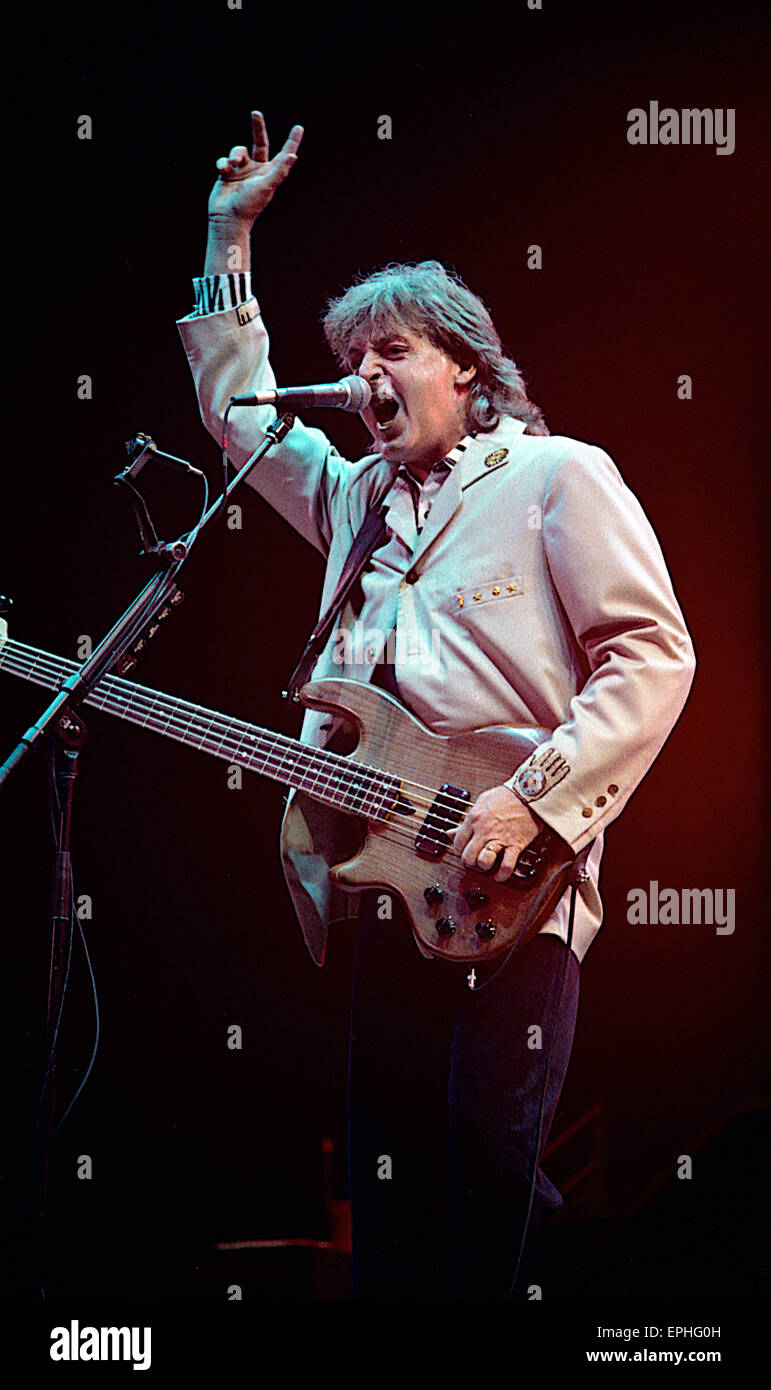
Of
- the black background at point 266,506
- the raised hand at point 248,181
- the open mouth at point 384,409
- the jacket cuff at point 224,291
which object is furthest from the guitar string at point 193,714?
the raised hand at point 248,181

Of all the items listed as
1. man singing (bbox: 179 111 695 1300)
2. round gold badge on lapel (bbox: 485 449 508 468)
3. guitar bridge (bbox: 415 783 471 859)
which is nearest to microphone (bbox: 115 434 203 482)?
man singing (bbox: 179 111 695 1300)

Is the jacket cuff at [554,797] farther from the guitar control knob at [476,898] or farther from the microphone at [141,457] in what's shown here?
the microphone at [141,457]

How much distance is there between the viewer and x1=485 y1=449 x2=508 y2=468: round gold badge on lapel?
2.91 m

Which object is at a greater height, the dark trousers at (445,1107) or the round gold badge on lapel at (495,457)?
the round gold badge on lapel at (495,457)

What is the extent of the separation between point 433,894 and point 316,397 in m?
1.02

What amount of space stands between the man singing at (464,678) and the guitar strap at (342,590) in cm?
2

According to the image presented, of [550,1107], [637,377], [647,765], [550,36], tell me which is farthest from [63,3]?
[550,1107]

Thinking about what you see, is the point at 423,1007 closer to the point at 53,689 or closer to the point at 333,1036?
the point at 333,1036

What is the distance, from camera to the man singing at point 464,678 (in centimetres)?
270

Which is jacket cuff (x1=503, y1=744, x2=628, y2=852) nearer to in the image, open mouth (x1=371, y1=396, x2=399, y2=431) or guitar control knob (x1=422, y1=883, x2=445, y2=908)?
guitar control knob (x1=422, y1=883, x2=445, y2=908)
